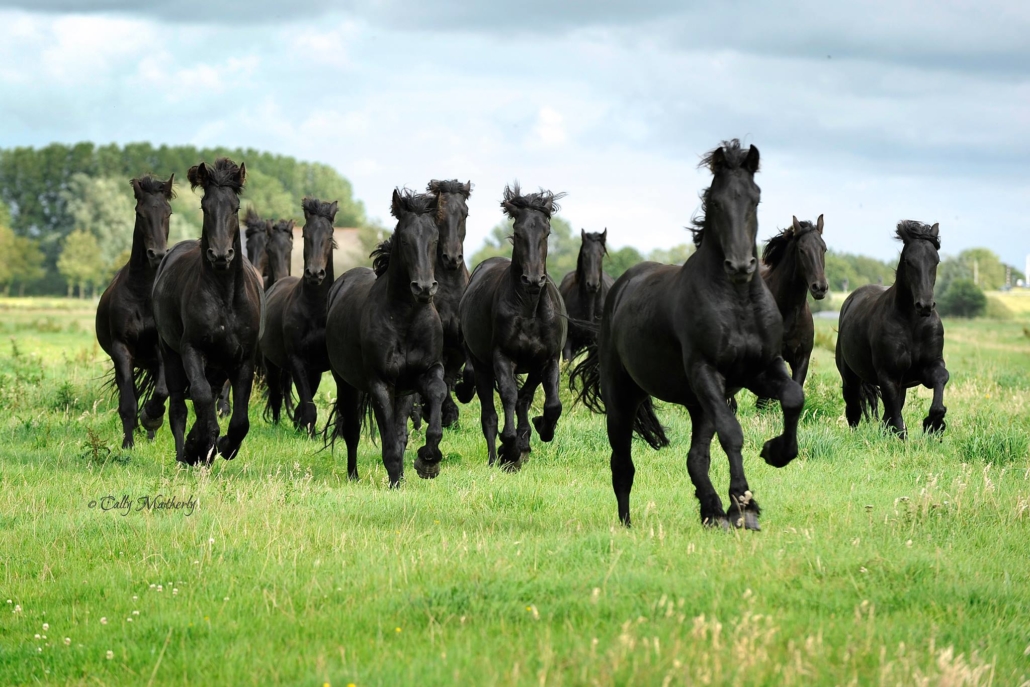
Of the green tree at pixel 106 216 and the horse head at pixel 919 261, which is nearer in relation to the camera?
the horse head at pixel 919 261

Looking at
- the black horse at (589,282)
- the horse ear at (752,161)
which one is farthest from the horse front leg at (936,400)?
the black horse at (589,282)

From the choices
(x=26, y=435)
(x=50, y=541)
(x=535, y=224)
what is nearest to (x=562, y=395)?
(x=535, y=224)

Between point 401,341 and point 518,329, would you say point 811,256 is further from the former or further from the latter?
point 401,341

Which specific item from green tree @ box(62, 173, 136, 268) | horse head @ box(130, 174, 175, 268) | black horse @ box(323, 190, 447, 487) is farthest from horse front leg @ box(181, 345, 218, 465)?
green tree @ box(62, 173, 136, 268)

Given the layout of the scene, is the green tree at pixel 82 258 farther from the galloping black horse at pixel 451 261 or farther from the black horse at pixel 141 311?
the galloping black horse at pixel 451 261

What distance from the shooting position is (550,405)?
12.2m

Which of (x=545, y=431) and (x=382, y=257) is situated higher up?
(x=382, y=257)

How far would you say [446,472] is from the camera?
1105 cm

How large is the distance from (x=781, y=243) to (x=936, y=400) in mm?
2515

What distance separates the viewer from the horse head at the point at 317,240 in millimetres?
13062

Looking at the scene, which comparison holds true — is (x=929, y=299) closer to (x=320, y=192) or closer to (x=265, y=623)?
(x=265, y=623)

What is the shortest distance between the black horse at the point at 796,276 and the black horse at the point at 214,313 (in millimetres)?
5794

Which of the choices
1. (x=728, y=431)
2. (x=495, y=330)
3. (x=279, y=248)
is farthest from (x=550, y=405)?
(x=279, y=248)

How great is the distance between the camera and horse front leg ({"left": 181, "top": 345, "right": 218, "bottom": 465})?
431 inches
